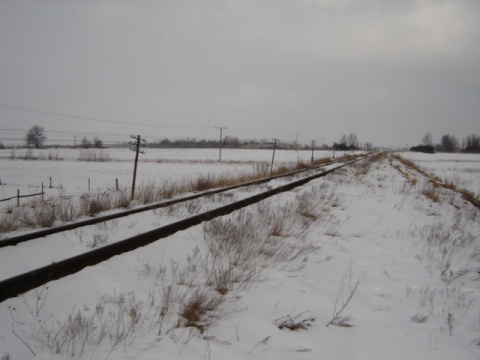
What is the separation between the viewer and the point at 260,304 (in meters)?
2.79

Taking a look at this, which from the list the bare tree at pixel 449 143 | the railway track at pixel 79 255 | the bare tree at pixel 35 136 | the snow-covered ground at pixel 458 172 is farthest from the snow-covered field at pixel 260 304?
the bare tree at pixel 449 143

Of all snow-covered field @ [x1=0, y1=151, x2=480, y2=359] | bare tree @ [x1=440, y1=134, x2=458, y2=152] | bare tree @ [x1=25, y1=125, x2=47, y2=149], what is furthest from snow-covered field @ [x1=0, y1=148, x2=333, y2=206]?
bare tree @ [x1=440, y1=134, x2=458, y2=152]

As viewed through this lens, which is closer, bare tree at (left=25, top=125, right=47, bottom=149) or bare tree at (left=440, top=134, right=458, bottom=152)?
bare tree at (left=25, top=125, right=47, bottom=149)

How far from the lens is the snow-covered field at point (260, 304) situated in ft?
6.72

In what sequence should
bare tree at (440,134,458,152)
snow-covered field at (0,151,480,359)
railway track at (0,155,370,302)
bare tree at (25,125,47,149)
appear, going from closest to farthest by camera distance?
1. snow-covered field at (0,151,480,359)
2. railway track at (0,155,370,302)
3. bare tree at (25,125,47,149)
4. bare tree at (440,134,458,152)

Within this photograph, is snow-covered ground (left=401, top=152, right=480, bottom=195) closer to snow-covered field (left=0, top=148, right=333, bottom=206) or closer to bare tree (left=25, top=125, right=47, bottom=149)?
snow-covered field (left=0, top=148, right=333, bottom=206)

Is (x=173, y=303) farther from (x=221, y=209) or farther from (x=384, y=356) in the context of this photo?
(x=221, y=209)

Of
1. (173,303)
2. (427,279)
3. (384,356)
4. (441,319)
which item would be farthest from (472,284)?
(173,303)

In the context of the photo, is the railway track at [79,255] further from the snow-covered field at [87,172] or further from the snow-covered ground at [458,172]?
the snow-covered ground at [458,172]

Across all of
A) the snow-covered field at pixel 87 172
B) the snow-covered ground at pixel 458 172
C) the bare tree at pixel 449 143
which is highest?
the bare tree at pixel 449 143

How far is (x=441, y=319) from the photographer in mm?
2732

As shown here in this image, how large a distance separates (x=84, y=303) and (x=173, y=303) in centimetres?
78

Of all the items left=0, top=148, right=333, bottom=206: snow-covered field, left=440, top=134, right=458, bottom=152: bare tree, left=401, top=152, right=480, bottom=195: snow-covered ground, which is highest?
left=440, top=134, right=458, bottom=152: bare tree

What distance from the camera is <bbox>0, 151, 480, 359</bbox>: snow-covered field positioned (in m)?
2.05
